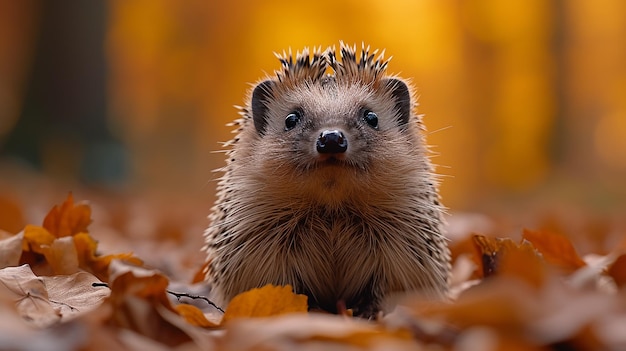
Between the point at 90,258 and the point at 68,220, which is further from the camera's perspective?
the point at 68,220

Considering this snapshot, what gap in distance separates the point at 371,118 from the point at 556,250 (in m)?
1.09

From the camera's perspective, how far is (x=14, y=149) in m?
15.9

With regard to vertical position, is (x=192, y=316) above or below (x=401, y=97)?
below

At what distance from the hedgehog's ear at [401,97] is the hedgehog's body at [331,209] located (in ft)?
0.63

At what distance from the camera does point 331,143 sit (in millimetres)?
3570

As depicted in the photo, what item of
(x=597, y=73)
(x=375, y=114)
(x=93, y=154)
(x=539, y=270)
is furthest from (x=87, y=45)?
(x=597, y=73)

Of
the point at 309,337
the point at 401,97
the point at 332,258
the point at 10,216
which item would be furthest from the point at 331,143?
the point at 10,216

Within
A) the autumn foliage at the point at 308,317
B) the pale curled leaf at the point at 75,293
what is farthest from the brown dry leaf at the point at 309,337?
the pale curled leaf at the point at 75,293

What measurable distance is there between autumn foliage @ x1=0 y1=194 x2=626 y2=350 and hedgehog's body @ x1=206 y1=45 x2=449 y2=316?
63 centimetres

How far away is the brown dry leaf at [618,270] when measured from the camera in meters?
3.17

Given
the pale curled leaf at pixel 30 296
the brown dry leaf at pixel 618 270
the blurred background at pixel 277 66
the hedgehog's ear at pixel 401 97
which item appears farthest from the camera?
the blurred background at pixel 277 66

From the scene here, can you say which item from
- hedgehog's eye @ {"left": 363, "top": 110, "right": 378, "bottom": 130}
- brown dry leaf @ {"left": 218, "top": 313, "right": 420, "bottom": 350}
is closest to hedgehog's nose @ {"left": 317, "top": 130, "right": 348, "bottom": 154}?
hedgehog's eye @ {"left": 363, "top": 110, "right": 378, "bottom": 130}

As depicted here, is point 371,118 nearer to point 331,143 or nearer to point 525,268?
point 331,143

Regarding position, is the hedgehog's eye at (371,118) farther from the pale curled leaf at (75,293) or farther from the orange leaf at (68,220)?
the pale curled leaf at (75,293)
